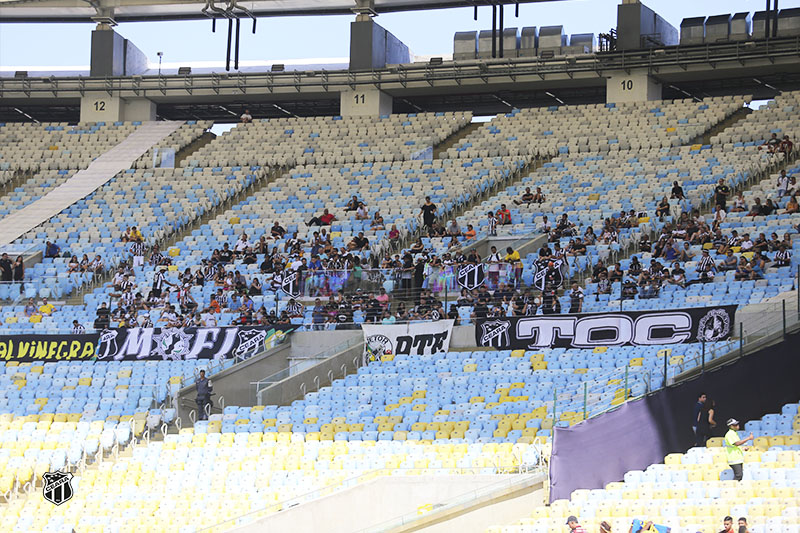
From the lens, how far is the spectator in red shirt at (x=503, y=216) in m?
28.9

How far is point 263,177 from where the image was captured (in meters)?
36.3

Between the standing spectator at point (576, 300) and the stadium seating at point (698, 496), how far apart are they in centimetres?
653

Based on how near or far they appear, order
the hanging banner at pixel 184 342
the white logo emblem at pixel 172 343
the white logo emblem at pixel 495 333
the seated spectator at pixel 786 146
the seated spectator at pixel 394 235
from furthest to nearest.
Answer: the seated spectator at pixel 786 146 → the seated spectator at pixel 394 235 → the white logo emblem at pixel 172 343 → the hanging banner at pixel 184 342 → the white logo emblem at pixel 495 333

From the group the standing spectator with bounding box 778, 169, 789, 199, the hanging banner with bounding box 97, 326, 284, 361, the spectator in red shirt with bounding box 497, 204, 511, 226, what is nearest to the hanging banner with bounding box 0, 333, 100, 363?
the hanging banner with bounding box 97, 326, 284, 361

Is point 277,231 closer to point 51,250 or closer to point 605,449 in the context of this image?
point 51,250

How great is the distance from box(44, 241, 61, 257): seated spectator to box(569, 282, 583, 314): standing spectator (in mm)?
15063

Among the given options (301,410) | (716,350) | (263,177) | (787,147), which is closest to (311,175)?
(263,177)

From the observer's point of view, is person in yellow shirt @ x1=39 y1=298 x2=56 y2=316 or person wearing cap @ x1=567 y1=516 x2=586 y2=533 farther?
person in yellow shirt @ x1=39 y1=298 x2=56 y2=316

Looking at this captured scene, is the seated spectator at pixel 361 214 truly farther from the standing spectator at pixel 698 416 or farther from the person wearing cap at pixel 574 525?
the person wearing cap at pixel 574 525

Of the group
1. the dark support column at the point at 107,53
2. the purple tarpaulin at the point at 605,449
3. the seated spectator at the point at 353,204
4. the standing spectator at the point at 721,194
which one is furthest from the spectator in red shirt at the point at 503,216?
the dark support column at the point at 107,53

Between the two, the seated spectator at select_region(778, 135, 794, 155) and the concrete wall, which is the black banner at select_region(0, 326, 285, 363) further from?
the seated spectator at select_region(778, 135, 794, 155)

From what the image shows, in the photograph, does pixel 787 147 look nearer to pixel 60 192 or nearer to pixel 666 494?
pixel 666 494

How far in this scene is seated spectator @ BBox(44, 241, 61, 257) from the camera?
31891mm

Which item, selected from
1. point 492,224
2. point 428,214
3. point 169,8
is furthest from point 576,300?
point 169,8
